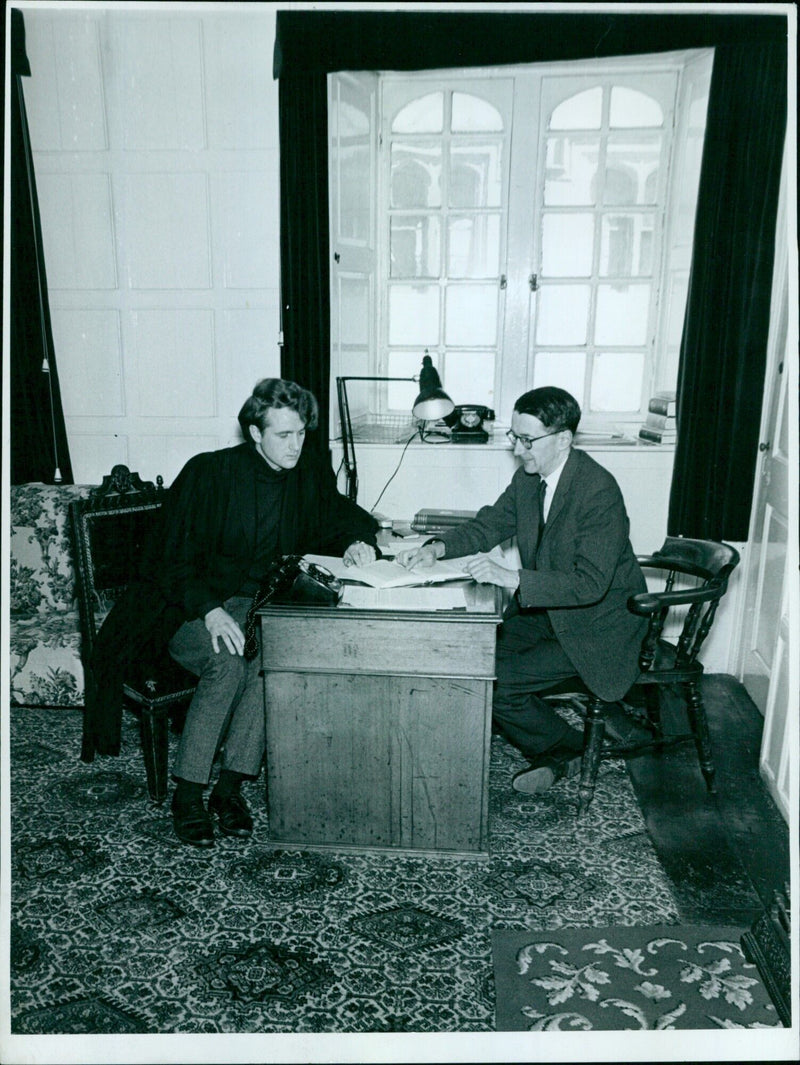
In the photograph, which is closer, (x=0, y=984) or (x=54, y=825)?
(x=0, y=984)

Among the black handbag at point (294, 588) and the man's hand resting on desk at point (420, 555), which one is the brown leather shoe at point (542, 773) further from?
the black handbag at point (294, 588)

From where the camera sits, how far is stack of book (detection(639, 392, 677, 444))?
13.2 ft

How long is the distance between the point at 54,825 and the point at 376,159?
11.0 ft

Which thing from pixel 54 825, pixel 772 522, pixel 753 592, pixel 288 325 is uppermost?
pixel 288 325

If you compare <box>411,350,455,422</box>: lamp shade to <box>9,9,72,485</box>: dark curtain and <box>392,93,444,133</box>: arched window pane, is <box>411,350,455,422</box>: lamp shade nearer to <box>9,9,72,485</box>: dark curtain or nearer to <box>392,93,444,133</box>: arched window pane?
<box>392,93,444,133</box>: arched window pane

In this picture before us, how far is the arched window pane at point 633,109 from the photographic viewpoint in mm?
4021

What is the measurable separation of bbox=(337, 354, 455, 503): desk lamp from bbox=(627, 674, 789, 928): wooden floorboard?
161 centimetres

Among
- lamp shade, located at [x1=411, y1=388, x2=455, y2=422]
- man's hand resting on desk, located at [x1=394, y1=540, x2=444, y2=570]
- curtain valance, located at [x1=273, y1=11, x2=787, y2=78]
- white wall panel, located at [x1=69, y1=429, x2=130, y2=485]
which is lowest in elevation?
man's hand resting on desk, located at [x1=394, y1=540, x2=444, y2=570]

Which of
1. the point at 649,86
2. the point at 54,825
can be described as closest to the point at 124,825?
the point at 54,825

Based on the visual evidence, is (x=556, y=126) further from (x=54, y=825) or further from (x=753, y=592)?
(x=54, y=825)

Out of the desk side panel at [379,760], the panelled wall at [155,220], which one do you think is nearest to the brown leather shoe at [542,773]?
the desk side panel at [379,760]

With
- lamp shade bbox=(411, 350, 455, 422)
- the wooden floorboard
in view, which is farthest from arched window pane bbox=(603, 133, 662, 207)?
the wooden floorboard

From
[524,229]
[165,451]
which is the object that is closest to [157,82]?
[165,451]

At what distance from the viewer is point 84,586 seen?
3.18 meters
